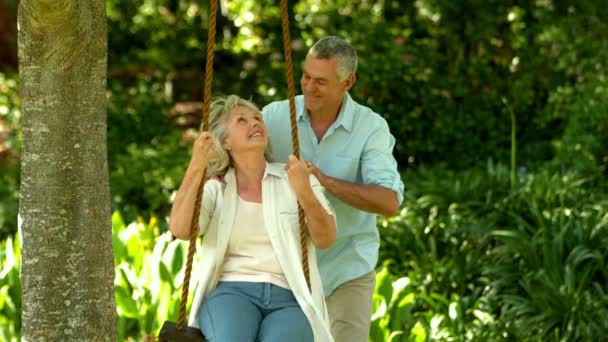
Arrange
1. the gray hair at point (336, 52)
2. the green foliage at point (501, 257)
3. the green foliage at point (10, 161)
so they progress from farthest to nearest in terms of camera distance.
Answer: the green foliage at point (10, 161)
the green foliage at point (501, 257)
the gray hair at point (336, 52)

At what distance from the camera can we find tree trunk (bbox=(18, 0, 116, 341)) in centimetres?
354

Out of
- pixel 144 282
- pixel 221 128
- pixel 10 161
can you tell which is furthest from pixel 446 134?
pixel 221 128

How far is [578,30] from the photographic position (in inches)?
368

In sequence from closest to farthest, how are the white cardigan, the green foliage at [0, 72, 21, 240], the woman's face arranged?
1. the white cardigan
2. the woman's face
3. the green foliage at [0, 72, 21, 240]

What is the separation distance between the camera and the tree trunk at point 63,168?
11.6 ft

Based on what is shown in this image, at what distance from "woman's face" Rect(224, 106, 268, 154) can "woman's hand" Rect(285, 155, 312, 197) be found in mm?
230

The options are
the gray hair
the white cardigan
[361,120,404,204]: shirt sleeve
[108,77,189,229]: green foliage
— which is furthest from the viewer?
[108,77,189,229]: green foliage

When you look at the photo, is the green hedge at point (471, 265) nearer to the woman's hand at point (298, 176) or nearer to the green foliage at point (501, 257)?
the green foliage at point (501, 257)

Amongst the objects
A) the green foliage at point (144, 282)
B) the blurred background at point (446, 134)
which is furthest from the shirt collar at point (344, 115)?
the blurred background at point (446, 134)

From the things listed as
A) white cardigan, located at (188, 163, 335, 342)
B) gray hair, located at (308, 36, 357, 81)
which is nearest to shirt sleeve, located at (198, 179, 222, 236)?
white cardigan, located at (188, 163, 335, 342)

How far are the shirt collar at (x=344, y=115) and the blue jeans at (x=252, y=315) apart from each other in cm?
71

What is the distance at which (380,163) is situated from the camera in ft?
13.4

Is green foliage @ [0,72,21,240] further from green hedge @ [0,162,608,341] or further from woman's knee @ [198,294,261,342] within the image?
woman's knee @ [198,294,261,342]

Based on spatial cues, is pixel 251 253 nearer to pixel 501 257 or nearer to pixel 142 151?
pixel 501 257
